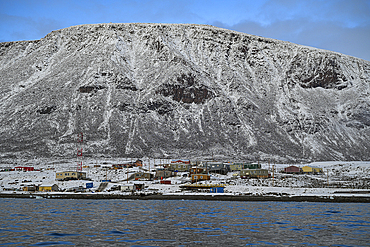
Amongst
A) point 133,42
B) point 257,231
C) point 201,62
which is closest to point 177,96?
point 201,62

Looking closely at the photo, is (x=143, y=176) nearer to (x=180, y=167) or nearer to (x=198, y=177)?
(x=198, y=177)

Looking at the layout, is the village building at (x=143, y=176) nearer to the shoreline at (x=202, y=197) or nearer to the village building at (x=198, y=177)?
the village building at (x=198, y=177)

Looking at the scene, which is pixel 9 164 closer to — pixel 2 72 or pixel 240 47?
pixel 2 72

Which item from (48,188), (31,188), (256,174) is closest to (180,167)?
(256,174)

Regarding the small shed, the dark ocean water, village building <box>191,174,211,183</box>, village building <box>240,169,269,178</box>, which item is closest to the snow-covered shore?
the small shed

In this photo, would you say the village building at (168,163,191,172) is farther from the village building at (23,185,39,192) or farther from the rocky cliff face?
the village building at (23,185,39,192)

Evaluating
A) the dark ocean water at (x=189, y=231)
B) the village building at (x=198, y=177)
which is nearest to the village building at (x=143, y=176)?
the village building at (x=198, y=177)

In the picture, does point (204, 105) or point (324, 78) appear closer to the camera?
point (204, 105)
